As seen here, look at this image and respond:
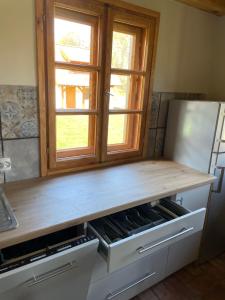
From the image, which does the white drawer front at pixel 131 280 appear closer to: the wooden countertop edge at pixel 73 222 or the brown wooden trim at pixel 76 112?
the wooden countertop edge at pixel 73 222

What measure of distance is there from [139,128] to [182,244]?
916 millimetres

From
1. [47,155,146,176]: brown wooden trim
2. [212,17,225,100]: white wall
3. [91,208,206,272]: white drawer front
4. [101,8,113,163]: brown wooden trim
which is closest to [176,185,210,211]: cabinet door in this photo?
[91,208,206,272]: white drawer front

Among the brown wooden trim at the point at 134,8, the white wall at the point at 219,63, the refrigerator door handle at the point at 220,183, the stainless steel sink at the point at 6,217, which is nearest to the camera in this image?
the stainless steel sink at the point at 6,217

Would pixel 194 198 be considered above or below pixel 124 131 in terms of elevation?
below

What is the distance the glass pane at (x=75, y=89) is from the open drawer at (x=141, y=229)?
2.48ft

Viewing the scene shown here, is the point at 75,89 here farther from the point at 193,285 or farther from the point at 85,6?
the point at 193,285

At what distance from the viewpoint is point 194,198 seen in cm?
156

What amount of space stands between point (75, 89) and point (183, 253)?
1395mm

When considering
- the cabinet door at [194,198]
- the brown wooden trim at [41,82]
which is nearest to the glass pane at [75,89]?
the brown wooden trim at [41,82]

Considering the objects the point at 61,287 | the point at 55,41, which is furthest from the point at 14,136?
the point at 61,287

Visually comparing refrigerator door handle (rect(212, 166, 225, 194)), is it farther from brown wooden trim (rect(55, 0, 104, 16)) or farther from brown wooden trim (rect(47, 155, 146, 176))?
brown wooden trim (rect(55, 0, 104, 16))

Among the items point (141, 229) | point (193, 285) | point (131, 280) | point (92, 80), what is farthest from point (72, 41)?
point (193, 285)

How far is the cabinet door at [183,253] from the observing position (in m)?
1.56

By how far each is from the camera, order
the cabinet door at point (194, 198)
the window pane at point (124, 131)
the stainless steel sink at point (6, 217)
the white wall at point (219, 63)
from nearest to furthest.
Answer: the stainless steel sink at point (6, 217), the cabinet door at point (194, 198), the window pane at point (124, 131), the white wall at point (219, 63)
